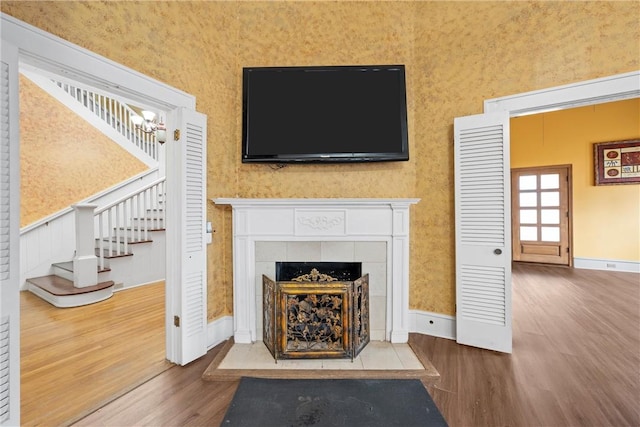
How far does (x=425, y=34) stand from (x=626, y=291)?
14.8 feet

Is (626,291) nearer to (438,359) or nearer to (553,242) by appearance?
(553,242)

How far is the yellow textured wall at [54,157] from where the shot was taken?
4.21 meters

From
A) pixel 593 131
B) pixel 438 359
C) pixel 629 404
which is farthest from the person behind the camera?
pixel 593 131

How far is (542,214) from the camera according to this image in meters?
5.84

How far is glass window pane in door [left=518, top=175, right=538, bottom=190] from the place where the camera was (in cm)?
593

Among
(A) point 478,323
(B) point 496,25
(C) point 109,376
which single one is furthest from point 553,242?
(C) point 109,376

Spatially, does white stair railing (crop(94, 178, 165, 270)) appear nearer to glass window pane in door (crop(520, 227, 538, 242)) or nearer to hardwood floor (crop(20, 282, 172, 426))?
hardwood floor (crop(20, 282, 172, 426))

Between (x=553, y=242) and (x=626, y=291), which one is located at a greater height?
(x=553, y=242)

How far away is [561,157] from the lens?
18.4 feet

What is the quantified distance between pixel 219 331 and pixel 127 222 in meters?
3.58

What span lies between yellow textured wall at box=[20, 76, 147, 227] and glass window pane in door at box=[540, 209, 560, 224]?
8675 mm

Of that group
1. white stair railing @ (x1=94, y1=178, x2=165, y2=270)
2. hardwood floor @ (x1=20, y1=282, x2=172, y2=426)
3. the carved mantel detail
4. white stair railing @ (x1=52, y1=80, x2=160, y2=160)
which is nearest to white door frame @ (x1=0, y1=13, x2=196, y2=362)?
hardwood floor @ (x1=20, y1=282, x2=172, y2=426)

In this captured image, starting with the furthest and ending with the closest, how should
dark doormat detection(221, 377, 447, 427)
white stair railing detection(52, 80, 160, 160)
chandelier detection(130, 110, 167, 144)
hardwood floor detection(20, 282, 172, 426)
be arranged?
white stair railing detection(52, 80, 160, 160)
chandelier detection(130, 110, 167, 144)
hardwood floor detection(20, 282, 172, 426)
dark doormat detection(221, 377, 447, 427)

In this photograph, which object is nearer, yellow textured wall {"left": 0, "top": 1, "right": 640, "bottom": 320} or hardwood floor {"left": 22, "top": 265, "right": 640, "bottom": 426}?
hardwood floor {"left": 22, "top": 265, "right": 640, "bottom": 426}
